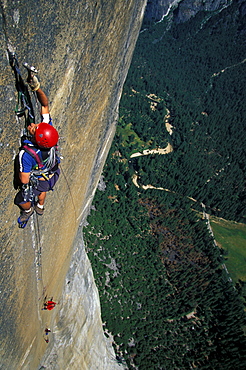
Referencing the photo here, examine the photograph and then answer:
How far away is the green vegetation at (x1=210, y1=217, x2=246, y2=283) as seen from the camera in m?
31.5

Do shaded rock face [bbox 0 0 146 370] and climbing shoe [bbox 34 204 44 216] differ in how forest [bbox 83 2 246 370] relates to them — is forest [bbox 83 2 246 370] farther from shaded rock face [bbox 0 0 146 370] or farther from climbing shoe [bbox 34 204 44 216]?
climbing shoe [bbox 34 204 44 216]

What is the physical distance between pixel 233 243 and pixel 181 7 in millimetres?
76546

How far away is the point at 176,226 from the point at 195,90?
4152 cm

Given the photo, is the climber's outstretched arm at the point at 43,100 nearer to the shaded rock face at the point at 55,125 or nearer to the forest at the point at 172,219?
the shaded rock face at the point at 55,125

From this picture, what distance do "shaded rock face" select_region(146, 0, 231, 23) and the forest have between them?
2610cm

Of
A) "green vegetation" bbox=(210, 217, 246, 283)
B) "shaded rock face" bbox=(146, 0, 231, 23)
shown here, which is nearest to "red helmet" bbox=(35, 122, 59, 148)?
"green vegetation" bbox=(210, 217, 246, 283)

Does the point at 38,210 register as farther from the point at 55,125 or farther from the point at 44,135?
the point at 44,135

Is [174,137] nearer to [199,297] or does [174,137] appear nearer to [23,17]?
[199,297]

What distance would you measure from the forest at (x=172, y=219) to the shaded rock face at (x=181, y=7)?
26099 millimetres

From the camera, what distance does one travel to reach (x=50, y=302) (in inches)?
301

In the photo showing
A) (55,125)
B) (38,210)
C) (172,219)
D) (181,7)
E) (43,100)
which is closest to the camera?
(43,100)

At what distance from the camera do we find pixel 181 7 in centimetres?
8344

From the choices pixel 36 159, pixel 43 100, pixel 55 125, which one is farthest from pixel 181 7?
pixel 36 159

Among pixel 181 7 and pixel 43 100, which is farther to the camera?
pixel 181 7
